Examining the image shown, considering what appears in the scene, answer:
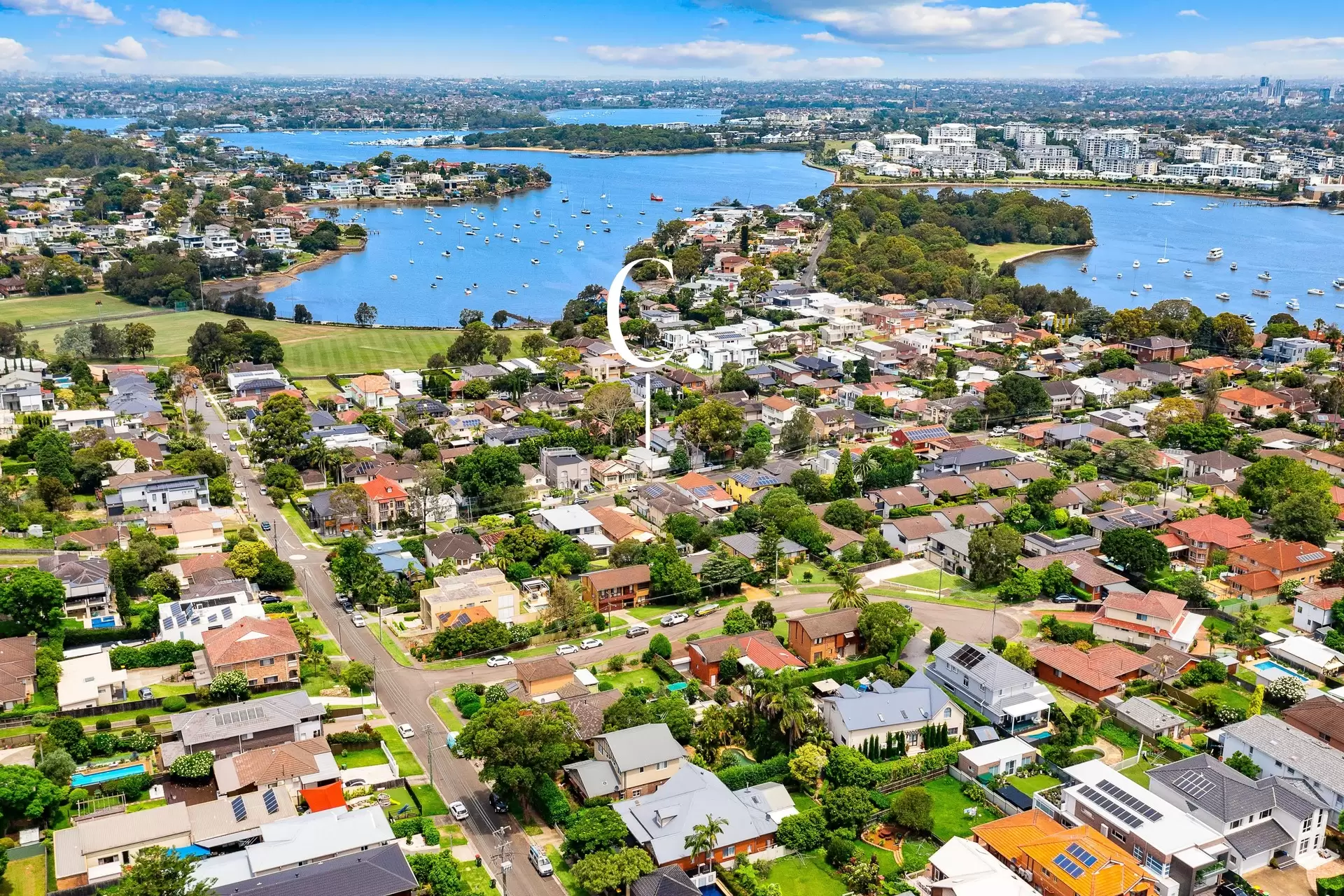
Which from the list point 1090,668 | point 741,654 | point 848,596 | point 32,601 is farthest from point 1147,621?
point 32,601

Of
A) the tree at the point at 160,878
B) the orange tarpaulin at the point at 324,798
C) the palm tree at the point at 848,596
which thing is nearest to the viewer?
the tree at the point at 160,878

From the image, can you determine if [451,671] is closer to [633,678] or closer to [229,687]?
[633,678]

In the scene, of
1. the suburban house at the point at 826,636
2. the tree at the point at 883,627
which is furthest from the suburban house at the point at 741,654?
the tree at the point at 883,627

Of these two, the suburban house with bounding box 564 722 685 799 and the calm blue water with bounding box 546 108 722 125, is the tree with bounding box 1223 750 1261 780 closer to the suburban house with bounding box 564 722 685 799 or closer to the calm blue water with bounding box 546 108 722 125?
the suburban house with bounding box 564 722 685 799

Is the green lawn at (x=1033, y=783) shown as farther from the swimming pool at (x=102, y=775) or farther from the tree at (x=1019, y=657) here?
the swimming pool at (x=102, y=775)

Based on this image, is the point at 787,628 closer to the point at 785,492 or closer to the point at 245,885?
the point at 785,492
